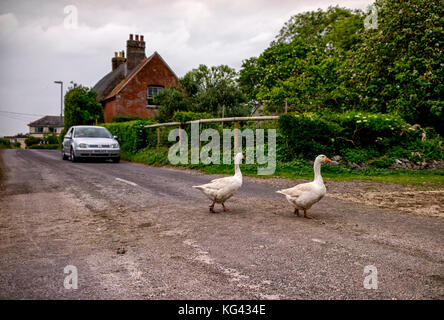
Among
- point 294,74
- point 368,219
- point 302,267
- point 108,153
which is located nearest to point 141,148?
point 108,153

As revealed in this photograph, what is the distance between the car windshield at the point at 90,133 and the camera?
714 inches

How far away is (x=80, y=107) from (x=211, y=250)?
32.4 meters

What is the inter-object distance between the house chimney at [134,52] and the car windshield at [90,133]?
23.9 m

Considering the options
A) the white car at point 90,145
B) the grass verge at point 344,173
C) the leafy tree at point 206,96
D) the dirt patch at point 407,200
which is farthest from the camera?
the leafy tree at point 206,96

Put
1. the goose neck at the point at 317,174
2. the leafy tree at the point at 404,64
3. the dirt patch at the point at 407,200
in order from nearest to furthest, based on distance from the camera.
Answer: the goose neck at the point at 317,174
the dirt patch at the point at 407,200
the leafy tree at the point at 404,64

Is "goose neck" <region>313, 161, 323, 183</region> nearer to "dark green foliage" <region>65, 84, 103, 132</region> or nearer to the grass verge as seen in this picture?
the grass verge

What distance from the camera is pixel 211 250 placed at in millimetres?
4055

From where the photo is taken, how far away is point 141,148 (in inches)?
802

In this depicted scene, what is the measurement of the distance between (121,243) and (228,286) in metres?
1.90

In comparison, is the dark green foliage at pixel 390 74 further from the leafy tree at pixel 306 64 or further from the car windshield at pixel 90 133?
the car windshield at pixel 90 133

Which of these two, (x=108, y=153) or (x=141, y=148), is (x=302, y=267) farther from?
(x=141, y=148)

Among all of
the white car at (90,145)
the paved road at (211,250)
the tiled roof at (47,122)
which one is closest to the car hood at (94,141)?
the white car at (90,145)
